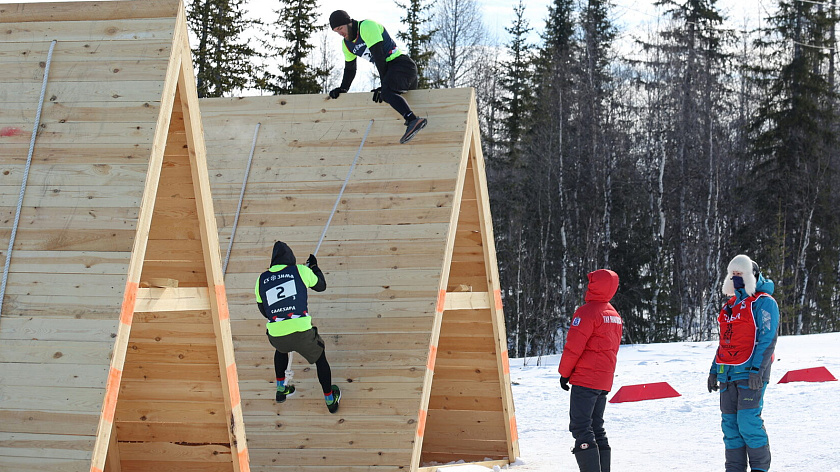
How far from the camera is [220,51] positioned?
27.6 m

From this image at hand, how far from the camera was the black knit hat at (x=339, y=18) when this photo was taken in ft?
26.8

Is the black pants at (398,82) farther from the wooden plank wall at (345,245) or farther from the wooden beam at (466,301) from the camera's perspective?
the wooden beam at (466,301)

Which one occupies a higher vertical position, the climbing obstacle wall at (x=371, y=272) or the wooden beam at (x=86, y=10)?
the wooden beam at (x=86, y=10)

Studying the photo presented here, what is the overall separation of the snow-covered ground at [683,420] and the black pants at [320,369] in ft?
4.79

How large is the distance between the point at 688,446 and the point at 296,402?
358 centimetres

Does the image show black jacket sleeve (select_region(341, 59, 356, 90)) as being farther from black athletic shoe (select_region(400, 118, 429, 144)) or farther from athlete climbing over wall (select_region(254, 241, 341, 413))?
athlete climbing over wall (select_region(254, 241, 341, 413))

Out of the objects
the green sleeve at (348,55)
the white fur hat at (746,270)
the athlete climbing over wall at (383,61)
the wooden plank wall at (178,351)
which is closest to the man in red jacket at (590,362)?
the white fur hat at (746,270)

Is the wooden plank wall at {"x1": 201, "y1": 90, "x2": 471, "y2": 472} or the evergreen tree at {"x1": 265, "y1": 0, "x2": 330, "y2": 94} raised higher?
the evergreen tree at {"x1": 265, "y1": 0, "x2": 330, "y2": 94}

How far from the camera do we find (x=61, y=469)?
12.8 feet

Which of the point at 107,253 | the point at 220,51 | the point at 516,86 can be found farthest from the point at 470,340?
the point at 516,86

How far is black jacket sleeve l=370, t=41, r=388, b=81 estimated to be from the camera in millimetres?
8008

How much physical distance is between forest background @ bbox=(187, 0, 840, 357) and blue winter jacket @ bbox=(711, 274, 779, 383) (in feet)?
65.3

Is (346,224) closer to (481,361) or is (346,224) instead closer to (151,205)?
(481,361)

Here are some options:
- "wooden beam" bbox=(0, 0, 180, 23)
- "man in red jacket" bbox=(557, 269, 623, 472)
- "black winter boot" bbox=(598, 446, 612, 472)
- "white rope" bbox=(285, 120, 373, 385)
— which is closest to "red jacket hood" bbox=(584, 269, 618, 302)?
"man in red jacket" bbox=(557, 269, 623, 472)
